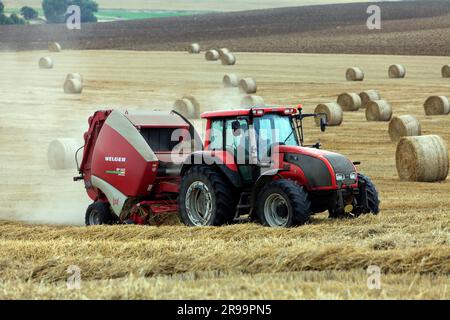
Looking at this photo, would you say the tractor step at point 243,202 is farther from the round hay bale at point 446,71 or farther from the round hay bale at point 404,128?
the round hay bale at point 446,71

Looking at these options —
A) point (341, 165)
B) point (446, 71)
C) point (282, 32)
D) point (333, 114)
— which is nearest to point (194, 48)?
point (282, 32)

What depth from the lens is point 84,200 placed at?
59.0 feet

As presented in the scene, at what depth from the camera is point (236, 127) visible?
481 inches

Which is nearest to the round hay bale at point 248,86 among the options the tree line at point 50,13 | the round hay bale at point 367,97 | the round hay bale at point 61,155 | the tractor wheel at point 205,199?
the round hay bale at point 367,97

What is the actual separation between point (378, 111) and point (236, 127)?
18.0m

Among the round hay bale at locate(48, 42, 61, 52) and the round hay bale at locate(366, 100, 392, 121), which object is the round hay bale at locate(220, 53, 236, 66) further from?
the round hay bale at locate(366, 100, 392, 121)

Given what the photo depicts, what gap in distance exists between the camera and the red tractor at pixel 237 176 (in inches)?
465

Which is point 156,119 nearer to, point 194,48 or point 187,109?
point 187,109

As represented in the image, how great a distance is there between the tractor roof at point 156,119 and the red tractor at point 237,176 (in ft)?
0.11

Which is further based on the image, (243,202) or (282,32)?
(282,32)

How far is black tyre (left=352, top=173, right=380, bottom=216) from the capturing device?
12.3 meters

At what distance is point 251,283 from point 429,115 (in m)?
24.3

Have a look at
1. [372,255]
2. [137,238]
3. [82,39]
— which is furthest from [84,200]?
[82,39]
